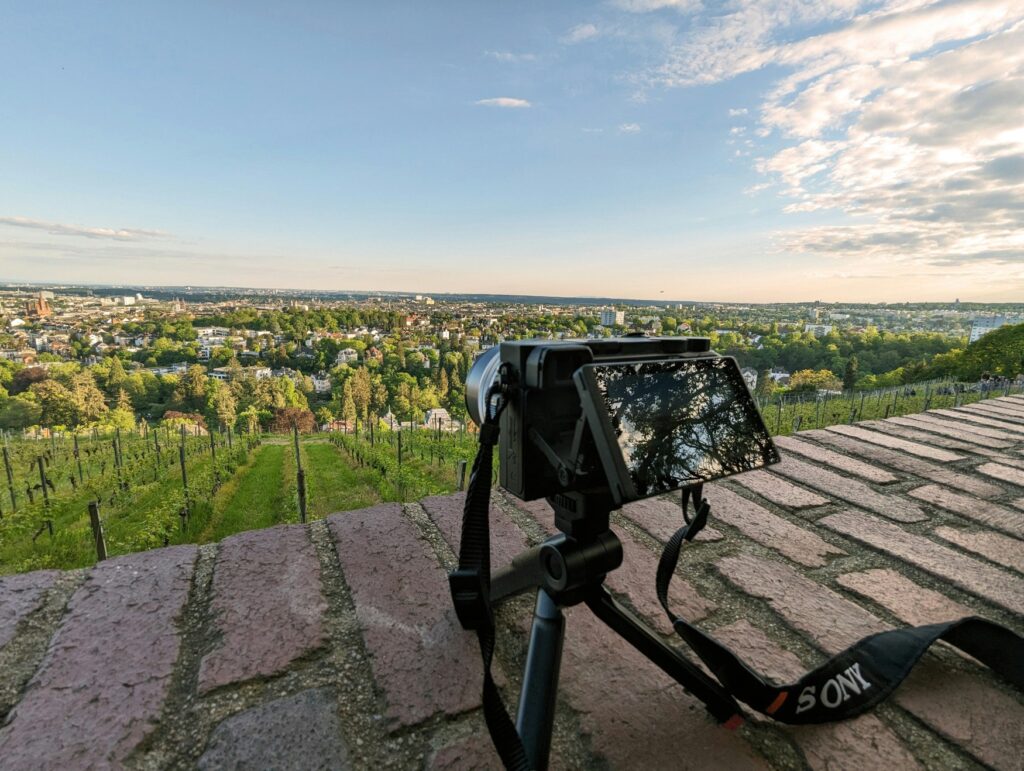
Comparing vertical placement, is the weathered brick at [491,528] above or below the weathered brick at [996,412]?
below

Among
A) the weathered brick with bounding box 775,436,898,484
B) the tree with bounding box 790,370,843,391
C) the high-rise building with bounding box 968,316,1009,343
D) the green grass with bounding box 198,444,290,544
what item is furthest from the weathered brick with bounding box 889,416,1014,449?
the high-rise building with bounding box 968,316,1009,343

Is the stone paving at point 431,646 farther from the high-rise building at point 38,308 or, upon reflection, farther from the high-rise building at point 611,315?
the high-rise building at point 38,308

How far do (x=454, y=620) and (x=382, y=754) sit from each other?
357 mm

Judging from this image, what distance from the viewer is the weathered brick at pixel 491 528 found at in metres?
1.47

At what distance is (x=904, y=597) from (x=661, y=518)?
71cm

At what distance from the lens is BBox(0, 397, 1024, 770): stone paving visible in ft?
2.72

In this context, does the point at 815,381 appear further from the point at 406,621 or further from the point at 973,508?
the point at 406,621

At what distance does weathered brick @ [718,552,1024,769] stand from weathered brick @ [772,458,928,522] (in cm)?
76

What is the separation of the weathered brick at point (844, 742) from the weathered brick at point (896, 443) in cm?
212

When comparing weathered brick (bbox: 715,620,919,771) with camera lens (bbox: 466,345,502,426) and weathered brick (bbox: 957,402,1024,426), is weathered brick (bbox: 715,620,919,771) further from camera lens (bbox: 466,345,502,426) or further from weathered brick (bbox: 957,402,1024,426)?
weathered brick (bbox: 957,402,1024,426)

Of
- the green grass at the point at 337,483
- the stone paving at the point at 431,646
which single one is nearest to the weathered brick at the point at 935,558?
the stone paving at the point at 431,646

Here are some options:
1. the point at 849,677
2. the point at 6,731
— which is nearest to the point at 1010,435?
the point at 849,677

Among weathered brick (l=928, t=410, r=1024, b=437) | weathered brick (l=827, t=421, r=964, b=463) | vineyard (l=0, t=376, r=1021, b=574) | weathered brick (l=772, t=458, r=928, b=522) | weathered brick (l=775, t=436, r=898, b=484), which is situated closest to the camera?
weathered brick (l=772, t=458, r=928, b=522)

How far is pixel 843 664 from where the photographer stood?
92 centimetres
